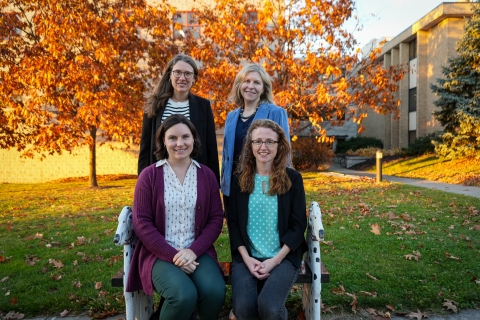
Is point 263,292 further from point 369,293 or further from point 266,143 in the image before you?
point 369,293

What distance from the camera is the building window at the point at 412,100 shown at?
2545 centimetres

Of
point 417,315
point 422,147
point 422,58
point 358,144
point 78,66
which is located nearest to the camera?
point 417,315

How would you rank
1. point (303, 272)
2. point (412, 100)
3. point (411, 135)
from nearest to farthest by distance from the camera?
point (303, 272) → point (412, 100) → point (411, 135)

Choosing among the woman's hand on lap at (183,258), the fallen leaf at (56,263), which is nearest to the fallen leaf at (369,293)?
the woman's hand on lap at (183,258)

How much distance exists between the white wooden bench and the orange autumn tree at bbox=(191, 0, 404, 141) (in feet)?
30.0

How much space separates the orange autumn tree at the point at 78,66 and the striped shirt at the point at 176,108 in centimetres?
822

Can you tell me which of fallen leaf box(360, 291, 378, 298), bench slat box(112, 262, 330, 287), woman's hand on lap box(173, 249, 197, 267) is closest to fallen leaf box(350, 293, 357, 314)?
fallen leaf box(360, 291, 378, 298)

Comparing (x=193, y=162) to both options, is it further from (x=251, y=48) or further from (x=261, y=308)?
(x=251, y=48)

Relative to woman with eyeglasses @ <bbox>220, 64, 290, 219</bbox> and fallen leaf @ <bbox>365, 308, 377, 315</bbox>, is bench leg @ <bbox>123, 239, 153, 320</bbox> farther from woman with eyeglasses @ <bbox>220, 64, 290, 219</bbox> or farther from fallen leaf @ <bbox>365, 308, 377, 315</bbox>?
fallen leaf @ <bbox>365, 308, 377, 315</bbox>

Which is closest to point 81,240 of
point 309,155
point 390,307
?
point 390,307

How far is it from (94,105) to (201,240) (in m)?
9.43

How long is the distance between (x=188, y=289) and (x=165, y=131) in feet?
3.94

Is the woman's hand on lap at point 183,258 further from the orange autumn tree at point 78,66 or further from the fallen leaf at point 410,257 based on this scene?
the orange autumn tree at point 78,66

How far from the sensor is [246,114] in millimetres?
3684
